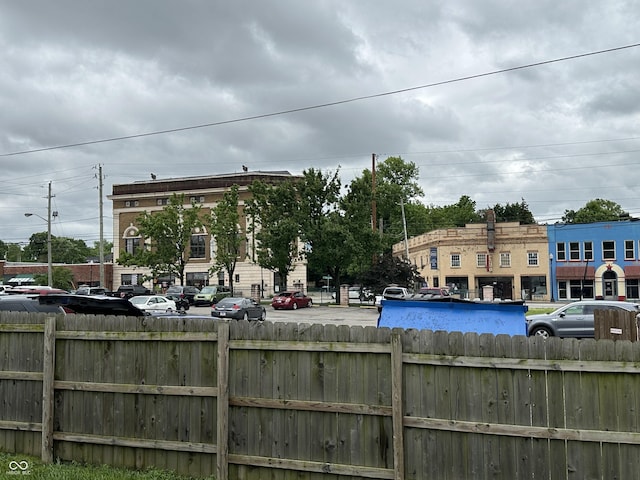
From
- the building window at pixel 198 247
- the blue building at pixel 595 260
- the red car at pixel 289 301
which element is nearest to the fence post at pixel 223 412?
the red car at pixel 289 301

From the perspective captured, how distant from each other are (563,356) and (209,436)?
380cm

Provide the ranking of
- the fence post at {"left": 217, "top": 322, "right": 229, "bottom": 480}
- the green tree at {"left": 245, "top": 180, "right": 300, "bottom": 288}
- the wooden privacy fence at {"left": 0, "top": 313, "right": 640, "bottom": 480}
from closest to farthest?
the wooden privacy fence at {"left": 0, "top": 313, "right": 640, "bottom": 480} → the fence post at {"left": 217, "top": 322, "right": 229, "bottom": 480} → the green tree at {"left": 245, "top": 180, "right": 300, "bottom": 288}

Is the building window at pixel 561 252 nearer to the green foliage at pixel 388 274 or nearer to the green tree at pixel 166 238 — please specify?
the green foliage at pixel 388 274

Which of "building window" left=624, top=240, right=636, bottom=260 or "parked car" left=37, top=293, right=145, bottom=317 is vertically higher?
"building window" left=624, top=240, right=636, bottom=260

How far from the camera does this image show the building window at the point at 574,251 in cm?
5925

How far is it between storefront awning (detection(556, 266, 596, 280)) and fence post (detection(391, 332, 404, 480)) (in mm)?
58426

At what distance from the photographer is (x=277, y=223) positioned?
50.1 m

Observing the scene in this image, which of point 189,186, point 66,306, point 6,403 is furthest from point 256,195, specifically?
point 6,403

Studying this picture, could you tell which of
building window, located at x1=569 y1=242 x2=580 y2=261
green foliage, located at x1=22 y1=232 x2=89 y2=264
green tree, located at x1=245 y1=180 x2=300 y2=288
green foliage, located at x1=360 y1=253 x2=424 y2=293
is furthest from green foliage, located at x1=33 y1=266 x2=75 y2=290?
green foliage, located at x1=22 y1=232 x2=89 y2=264

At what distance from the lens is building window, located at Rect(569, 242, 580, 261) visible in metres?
59.2

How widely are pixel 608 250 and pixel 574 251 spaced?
3.19 meters

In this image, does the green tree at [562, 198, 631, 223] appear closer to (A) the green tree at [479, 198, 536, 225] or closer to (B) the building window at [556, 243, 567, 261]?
(A) the green tree at [479, 198, 536, 225]

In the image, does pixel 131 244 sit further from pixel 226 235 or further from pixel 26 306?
pixel 26 306

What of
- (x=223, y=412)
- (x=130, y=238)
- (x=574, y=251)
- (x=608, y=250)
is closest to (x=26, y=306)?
(x=223, y=412)
